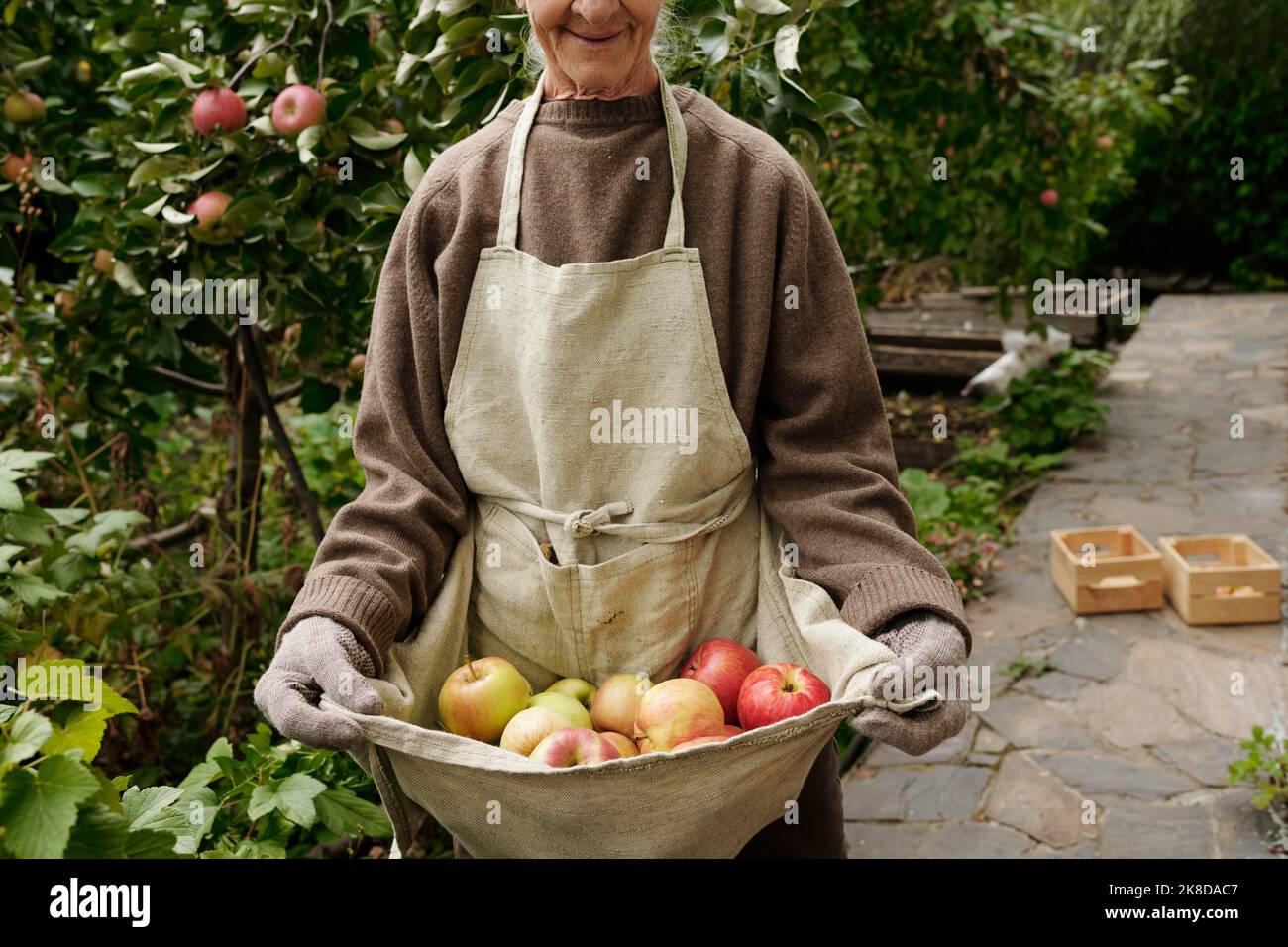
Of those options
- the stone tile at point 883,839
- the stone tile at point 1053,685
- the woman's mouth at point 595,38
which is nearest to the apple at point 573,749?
the woman's mouth at point 595,38

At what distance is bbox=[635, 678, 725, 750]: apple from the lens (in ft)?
4.97

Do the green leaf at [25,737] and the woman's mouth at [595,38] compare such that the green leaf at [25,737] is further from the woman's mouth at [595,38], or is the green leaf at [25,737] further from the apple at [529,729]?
the woman's mouth at [595,38]

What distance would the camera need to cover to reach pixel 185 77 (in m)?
2.43

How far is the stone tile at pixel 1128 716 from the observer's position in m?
3.40

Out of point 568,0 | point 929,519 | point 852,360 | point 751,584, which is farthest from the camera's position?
point 929,519

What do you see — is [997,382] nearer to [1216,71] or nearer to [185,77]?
[185,77]

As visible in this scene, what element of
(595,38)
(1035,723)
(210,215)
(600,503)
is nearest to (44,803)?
(600,503)

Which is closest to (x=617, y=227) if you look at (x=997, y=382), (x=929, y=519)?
(x=929, y=519)

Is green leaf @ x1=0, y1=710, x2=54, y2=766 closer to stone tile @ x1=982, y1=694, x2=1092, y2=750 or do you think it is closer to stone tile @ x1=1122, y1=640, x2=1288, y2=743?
stone tile @ x1=982, y1=694, x2=1092, y2=750

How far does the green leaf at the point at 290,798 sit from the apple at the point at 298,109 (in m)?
1.22

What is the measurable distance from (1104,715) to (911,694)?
244 centimetres

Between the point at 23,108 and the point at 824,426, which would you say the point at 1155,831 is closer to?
the point at 824,426

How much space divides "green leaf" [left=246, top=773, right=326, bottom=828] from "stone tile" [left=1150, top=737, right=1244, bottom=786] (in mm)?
2314

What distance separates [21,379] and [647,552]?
202cm
